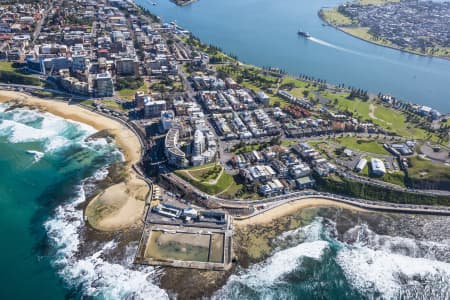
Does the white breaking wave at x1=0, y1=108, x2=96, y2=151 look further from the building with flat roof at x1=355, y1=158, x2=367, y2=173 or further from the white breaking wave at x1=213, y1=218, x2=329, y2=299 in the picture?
the building with flat roof at x1=355, y1=158, x2=367, y2=173

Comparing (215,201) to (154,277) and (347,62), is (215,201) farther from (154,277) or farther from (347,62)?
(347,62)

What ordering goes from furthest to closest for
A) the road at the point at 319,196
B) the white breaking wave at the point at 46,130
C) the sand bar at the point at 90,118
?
the white breaking wave at the point at 46,130, the sand bar at the point at 90,118, the road at the point at 319,196

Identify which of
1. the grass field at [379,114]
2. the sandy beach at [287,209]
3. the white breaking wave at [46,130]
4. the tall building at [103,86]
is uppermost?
the tall building at [103,86]

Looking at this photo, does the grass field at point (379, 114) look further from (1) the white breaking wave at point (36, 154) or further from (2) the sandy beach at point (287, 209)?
(1) the white breaking wave at point (36, 154)

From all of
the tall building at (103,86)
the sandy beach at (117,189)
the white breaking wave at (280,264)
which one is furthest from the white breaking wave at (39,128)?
the white breaking wave at (280,264)

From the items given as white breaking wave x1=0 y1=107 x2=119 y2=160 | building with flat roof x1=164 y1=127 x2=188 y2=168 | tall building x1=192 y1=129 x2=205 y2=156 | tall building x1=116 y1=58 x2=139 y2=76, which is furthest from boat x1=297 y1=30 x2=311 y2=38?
white breaking wave x1=0 y1=107 x2=119 y2=160

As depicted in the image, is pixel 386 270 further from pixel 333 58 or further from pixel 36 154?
pixel 333 58

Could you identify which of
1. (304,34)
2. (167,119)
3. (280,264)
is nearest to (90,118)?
(167,119)
